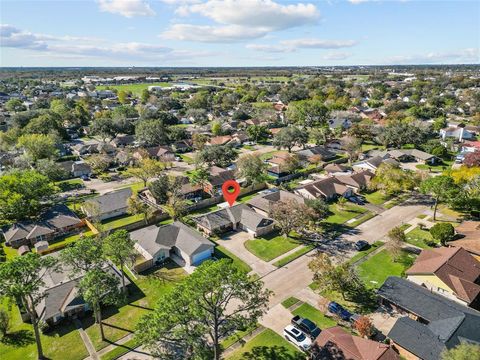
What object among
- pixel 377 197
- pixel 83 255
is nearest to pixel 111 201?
pixel 83 255

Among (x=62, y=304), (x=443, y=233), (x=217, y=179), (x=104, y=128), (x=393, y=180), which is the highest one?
(x=104, y=128)

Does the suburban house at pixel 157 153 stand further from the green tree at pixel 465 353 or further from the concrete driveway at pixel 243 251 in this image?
the green tree at pixel 465 353

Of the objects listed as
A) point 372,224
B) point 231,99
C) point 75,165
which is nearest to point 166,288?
point 372,224

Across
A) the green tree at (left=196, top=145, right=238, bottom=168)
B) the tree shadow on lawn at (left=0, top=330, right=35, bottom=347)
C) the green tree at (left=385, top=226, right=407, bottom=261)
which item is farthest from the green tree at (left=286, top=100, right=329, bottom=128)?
the tree shadow on lawn at (left=0, top=330, right=35, bottom=347)

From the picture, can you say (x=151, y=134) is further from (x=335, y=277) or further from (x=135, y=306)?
(x=335, y=277)

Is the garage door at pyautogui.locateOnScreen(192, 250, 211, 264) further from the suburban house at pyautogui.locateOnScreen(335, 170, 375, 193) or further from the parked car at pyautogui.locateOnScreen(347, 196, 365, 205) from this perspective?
the suburban house at pyautogui.locateOnScreen(335, 170, 375, 193)

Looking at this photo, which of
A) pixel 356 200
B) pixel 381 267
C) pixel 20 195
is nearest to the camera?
pixel 381 267
